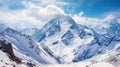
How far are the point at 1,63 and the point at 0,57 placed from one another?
20.3 metres

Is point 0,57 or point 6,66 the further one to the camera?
point 0,57

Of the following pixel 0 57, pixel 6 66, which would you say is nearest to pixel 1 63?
pixel 6 66

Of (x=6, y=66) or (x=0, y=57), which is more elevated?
(x=0, y=57)

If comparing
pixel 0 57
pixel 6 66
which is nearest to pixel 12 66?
pixel 6 66

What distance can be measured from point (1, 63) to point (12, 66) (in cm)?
666

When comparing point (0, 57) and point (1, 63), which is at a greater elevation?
point (0, 57)

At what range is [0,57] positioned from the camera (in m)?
197

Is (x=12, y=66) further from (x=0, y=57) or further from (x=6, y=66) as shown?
(x=0, y=57)

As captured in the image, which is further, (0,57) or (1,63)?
(0,57)

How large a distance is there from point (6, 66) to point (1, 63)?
5.18m

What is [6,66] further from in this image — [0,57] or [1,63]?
[0,57]

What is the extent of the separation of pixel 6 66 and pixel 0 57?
2484cm

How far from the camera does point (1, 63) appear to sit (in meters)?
177
